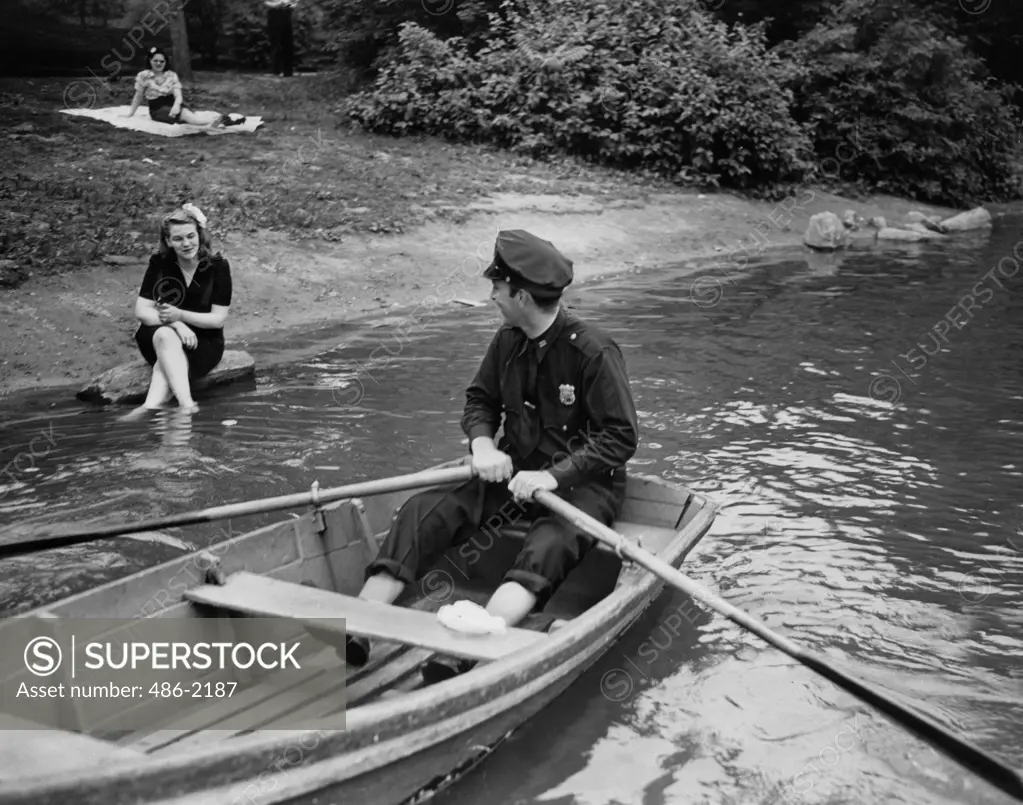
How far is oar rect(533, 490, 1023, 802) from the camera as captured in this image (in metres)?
3.64

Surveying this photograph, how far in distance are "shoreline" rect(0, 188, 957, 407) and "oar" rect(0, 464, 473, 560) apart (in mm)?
4395

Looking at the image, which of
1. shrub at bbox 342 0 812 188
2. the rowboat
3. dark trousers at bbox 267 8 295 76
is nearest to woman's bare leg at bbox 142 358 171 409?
the rowboat

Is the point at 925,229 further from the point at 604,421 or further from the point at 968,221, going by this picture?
the point at 604,421

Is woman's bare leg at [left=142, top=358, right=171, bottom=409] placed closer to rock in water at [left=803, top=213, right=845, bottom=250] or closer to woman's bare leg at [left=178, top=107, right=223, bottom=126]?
woman's bare leg at [left=178, top=107, right=223, bottom=126]

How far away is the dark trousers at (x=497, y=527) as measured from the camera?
182 inches

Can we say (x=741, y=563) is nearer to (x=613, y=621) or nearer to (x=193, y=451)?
(x=613, y=621)

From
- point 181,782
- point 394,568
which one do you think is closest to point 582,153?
point 394,568

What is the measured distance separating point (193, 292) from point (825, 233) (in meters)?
11.3

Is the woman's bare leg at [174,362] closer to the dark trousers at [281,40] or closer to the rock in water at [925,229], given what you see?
the rock in water at [925,229]

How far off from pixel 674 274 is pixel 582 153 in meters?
4.91

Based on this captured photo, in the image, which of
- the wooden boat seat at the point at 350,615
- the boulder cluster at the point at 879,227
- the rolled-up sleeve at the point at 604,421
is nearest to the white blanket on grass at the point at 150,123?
the boulder cluster at the point at 879,227

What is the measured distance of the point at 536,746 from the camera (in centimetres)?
436

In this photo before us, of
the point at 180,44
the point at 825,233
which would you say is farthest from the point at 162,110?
the point at 825,233

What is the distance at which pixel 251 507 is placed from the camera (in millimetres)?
4922
